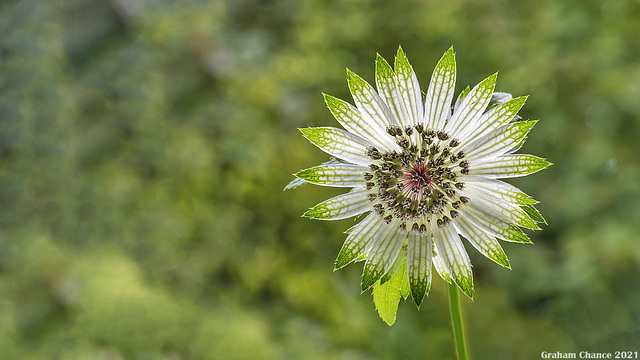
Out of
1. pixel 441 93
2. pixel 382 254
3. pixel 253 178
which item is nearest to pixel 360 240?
pixel 382 254

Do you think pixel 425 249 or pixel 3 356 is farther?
pixel 3 356

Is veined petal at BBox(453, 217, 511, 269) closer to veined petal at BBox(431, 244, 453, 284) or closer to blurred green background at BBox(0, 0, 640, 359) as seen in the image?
veined petal at BBox(431, 244, 453, 284)

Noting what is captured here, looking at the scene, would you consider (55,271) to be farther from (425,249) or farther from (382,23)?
(425,249)

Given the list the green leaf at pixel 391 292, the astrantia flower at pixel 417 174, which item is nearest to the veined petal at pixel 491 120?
the astrantia flower at pixel 417 174

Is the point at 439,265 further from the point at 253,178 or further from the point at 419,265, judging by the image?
the point at 253,178

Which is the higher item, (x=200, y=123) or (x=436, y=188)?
(x=200, y=123)

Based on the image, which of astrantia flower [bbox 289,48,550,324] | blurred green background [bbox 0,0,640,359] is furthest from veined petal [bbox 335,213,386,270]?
blurred green background [bbox 0,0,640,359]

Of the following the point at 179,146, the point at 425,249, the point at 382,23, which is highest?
the point at 382,23

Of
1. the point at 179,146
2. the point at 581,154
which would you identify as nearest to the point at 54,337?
the point at 179,146
